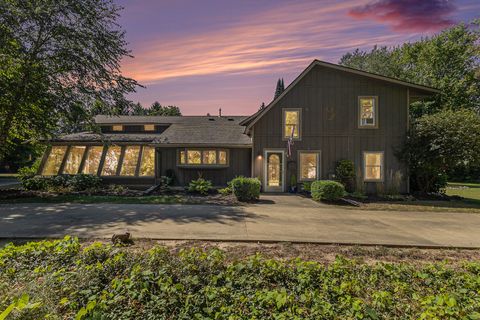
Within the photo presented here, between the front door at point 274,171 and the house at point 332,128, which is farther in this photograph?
the front door at point 274,171

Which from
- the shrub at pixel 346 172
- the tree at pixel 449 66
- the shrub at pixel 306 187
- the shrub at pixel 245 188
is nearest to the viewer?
the shrub at pixel 245 188

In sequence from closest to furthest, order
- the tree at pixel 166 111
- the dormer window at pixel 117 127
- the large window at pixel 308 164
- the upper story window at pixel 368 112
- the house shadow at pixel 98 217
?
the house shadow at pixel 98 217 < the upper story window at pixel 368 112 < the large window at pixel 308 164 < the dormer window at pixel 117 127 < the tree at pixel 166 111

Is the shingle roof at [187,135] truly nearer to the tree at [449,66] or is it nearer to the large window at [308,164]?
the large window at [308,164]

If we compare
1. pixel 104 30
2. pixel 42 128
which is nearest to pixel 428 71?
A: pixel 104 30

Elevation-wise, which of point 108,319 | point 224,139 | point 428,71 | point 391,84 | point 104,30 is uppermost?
point 428,71

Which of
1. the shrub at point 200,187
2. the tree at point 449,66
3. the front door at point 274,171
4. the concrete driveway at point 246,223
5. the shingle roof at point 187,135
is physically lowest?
the concrete driveway at point 246,223

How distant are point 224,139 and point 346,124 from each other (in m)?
7.70

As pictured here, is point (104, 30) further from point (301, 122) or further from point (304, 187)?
point (304, 187)

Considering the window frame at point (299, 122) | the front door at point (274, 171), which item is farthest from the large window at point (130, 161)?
the window frame at point (299, 122)

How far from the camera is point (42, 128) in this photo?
12438 mm

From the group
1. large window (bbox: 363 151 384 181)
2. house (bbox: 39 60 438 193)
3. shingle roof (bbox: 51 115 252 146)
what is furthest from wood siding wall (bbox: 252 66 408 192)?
shingle roof (bbox: 51 115 252 146)

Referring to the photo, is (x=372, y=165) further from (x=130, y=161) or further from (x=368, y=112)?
(x=130, y=161)

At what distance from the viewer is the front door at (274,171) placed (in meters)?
13.5

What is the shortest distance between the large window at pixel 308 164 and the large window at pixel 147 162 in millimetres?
9704
